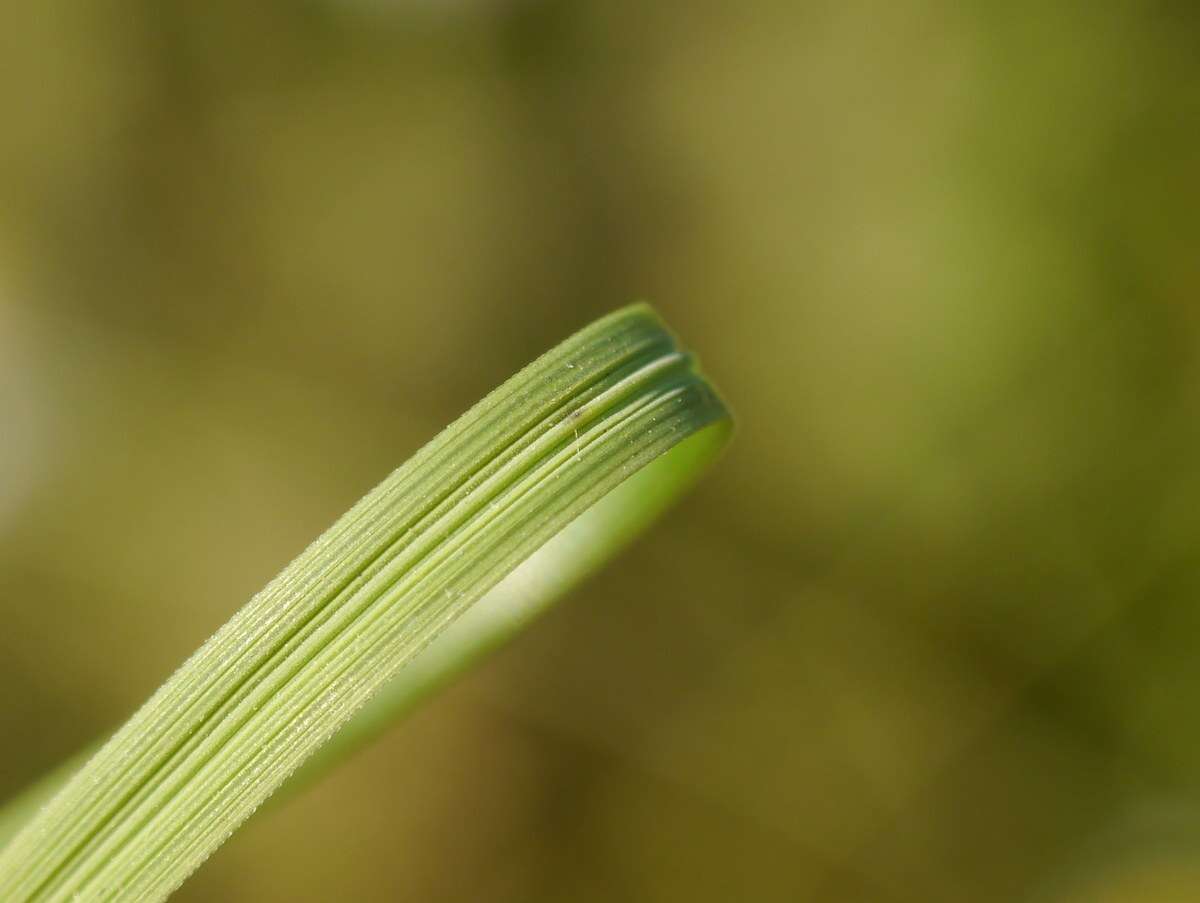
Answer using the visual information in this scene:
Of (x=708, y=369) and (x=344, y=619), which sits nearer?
(x=344, y=619)

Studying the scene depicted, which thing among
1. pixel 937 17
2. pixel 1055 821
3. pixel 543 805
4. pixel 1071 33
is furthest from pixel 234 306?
pixel 1055 821

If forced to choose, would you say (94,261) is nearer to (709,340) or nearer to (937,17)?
(709,340)

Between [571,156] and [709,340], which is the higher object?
[571,156]

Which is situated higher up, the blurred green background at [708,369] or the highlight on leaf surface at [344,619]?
the blurred green background at [708,369]

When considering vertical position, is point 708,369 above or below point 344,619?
above
